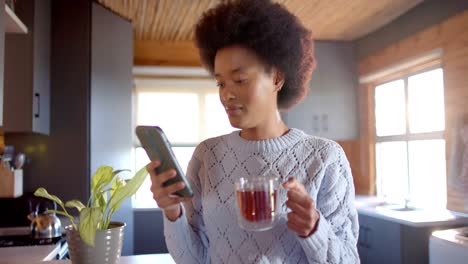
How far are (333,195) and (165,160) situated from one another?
1.19 feet

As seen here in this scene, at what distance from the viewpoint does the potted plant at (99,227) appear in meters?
1.18

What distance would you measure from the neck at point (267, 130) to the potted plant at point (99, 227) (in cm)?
32

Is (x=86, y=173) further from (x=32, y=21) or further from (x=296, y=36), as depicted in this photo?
(x=296, y=36)

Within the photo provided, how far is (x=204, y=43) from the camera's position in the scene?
3.63ft

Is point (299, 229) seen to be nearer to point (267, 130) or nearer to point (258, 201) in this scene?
point (258, 201)

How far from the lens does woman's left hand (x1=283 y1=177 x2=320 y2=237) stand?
78cm

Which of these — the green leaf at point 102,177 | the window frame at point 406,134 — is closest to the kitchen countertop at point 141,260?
the green leaf at point 102,177

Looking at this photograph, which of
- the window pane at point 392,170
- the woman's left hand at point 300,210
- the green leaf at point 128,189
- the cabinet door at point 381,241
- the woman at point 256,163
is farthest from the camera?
the window pane at point 392,170

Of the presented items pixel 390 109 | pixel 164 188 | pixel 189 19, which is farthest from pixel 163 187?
pixel 390 109

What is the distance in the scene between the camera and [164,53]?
4145 mm

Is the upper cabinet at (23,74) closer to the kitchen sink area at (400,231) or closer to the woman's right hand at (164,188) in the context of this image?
the woman's right hand at (164,188)

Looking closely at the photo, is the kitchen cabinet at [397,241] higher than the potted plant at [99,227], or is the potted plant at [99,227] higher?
the potted plant at [99,227]

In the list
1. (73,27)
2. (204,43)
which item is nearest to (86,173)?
(73,27)

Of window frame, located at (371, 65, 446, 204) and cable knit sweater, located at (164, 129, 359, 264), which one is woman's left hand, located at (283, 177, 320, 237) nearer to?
cable knit sweater, located at (164, 129, 359, 264)
